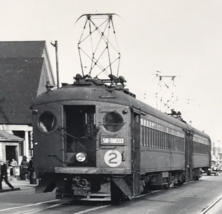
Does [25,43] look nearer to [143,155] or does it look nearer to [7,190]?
[7,190]

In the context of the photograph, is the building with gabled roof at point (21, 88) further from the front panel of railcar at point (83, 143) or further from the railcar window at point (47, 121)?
the front panel of railcar at point (83, 143)

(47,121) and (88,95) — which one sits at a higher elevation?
(88,95)

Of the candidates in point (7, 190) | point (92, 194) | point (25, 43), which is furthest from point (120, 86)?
point (25, 43)

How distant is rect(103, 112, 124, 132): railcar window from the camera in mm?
15945

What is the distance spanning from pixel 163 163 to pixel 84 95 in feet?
21.7

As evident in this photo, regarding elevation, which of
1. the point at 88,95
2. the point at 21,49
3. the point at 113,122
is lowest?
the point at 113,122

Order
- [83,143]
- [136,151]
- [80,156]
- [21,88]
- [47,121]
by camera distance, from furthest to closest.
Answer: [21,88]
[136,151]
[47,121]
[83,143]
[80,156]

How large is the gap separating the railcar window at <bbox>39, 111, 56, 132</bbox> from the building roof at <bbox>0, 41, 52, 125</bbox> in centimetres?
2470

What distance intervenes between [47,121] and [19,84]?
2878cm

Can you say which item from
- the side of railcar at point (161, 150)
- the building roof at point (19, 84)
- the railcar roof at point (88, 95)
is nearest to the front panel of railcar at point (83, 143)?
the railcar roof at point (88, 95)

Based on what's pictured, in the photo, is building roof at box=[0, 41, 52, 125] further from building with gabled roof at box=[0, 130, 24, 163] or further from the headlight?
the headlight

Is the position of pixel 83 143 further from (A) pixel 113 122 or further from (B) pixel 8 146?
(B) pixel 8 146

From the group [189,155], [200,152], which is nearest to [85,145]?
[189,155]

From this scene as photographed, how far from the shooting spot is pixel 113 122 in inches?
632
